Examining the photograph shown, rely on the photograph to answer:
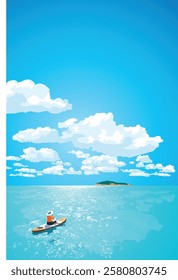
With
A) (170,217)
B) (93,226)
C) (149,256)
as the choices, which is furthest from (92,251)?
(170,217)

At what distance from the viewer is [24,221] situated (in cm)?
1235

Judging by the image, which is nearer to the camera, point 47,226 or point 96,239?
point 96,239

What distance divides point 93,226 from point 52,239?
7.23 ft

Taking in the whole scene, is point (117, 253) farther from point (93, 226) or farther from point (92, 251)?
point (93, 226)

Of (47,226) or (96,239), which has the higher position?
(47,226)

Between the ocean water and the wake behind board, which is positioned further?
the wake behind board

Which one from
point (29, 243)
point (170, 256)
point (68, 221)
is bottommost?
point (170, 256)

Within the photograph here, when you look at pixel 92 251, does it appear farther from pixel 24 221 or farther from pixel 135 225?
pixel 24 221

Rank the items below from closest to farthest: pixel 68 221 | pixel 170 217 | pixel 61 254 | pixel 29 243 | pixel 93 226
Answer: pixel 61 254, pixel 29 243, pixel 93 226, pixel 68 221, pixel 170 217

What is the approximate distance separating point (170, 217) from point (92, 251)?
268 inches

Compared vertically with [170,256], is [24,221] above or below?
above

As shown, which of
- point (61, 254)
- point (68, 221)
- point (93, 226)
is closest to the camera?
point (61, 254)

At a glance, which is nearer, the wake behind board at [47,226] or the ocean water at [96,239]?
the ocean water at [96,239]

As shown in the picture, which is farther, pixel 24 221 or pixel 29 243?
pixel 24 221
